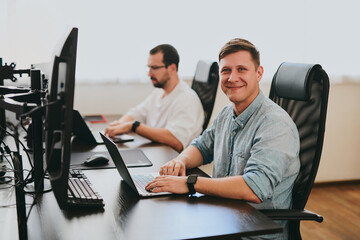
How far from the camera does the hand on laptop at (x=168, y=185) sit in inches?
55.0

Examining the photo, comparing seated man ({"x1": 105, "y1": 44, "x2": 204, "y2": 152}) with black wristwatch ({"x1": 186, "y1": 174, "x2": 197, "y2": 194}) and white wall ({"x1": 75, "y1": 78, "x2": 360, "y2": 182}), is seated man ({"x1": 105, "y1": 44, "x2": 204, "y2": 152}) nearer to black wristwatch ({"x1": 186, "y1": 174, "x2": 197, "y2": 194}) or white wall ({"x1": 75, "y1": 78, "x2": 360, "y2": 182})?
white wall ({"x1": 75, "y1": 78, "x2": 360, "y2": 182})

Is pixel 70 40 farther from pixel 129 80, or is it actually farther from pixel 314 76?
pixel 129 80

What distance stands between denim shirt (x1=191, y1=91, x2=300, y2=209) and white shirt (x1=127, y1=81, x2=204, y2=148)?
31.8 inches

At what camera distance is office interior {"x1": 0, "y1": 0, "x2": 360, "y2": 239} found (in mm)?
3160

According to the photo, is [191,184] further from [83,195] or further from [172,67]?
[172,67]

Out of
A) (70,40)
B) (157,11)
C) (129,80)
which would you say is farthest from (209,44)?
(70,40)

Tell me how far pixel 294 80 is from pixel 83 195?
37.1 inches

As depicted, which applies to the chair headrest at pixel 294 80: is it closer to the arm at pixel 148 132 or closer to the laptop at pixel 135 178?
the laptop at pixel 135 178

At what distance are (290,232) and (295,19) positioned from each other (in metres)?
2.56

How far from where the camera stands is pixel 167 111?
2846 mm

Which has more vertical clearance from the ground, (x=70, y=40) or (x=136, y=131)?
(x=70, y=40)

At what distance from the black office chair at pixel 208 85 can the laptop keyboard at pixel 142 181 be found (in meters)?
1.20

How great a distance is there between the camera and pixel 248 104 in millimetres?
1673

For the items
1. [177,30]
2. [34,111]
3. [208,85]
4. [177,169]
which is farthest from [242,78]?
[177,30]
